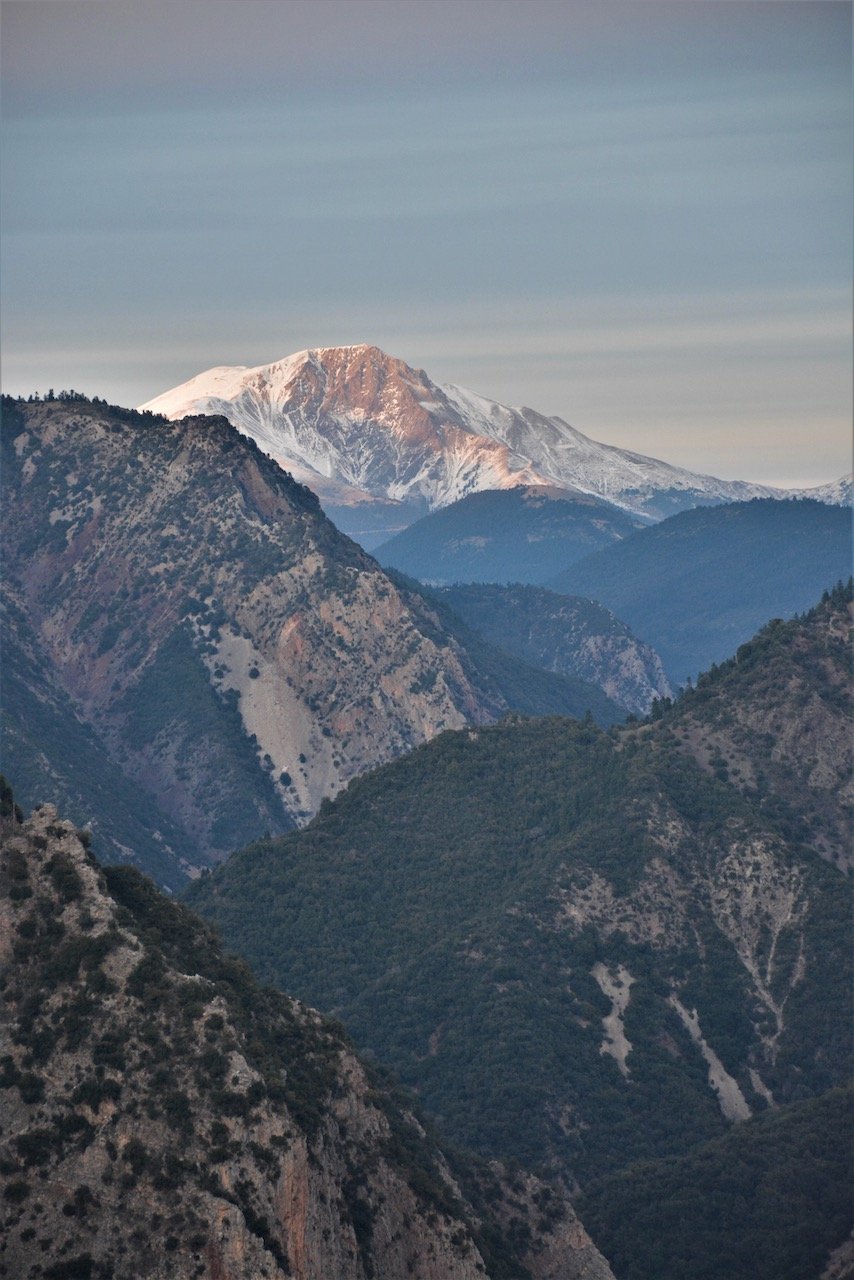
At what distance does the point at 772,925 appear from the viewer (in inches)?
5541

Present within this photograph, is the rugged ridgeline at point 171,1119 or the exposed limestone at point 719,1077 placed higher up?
the rugged ridgeline at point 171,1119

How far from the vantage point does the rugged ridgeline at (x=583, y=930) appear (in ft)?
415

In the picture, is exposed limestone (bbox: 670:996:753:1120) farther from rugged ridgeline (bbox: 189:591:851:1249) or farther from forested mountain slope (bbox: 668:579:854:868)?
forested mountain slope (bbox: 668:579:854:868)

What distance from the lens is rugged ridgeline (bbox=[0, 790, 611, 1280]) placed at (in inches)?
2813

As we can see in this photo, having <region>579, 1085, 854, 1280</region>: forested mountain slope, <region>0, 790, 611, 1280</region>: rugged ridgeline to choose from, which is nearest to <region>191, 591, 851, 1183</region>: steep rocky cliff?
<region>579, 1085, 854, 1280</region>: forested mountain slope

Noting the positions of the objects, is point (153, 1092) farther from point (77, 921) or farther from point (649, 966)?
point (649, 966)

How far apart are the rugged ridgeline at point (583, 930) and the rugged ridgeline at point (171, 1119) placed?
3256 cm

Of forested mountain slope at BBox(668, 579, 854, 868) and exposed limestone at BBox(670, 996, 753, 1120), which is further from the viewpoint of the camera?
forested mountain slope at BBox(668, 579, 854, 868)

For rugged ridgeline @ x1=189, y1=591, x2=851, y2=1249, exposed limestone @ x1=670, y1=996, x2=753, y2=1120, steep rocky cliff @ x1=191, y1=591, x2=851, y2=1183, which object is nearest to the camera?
rugged ridgeline @ x1=189, y1=591, x2=851, y2=1249

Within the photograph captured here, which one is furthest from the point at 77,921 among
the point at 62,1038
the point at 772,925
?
the point at 772,925

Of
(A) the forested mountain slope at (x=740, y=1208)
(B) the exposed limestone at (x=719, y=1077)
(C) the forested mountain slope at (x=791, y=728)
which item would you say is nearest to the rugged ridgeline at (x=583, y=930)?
(B) the exposed limestone at (x=719, y=1077)

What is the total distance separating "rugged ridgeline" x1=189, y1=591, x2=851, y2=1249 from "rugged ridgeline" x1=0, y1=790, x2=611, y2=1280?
3256 cm

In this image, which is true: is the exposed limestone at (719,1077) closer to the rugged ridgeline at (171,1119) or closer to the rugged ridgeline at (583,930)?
the rugged ridgeline at (583,930)

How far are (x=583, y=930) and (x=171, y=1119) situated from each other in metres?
67.6
